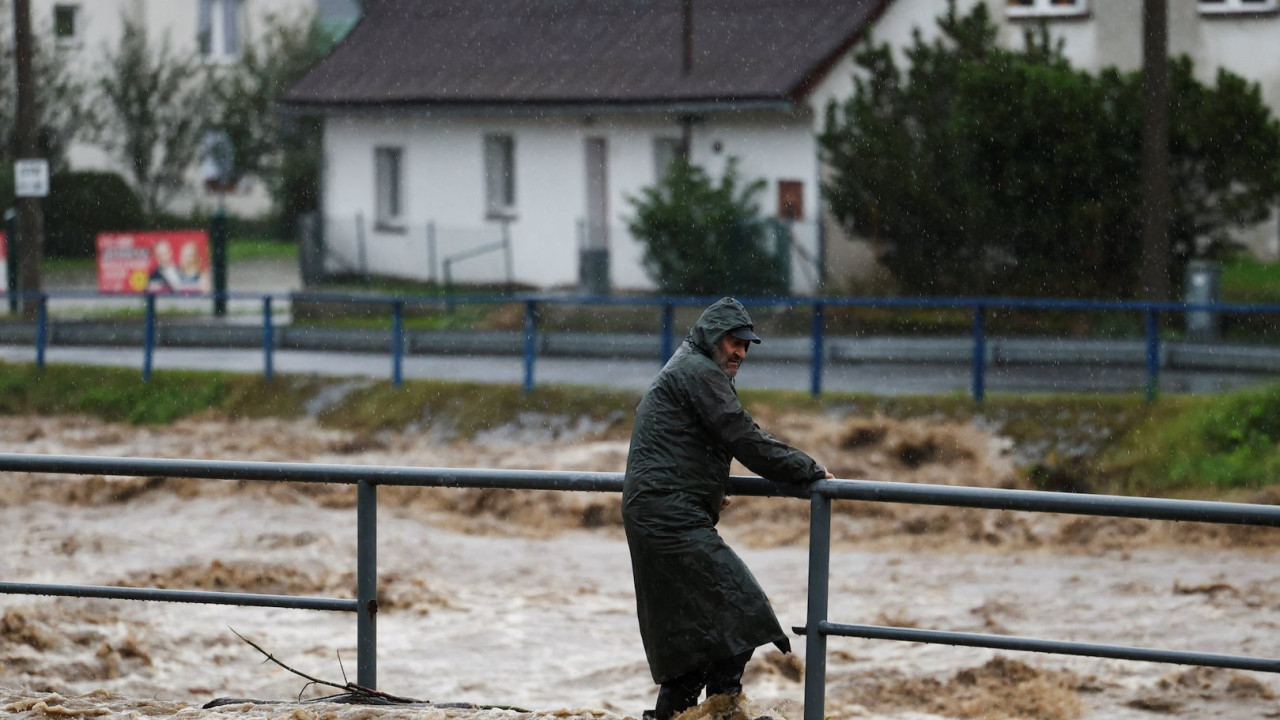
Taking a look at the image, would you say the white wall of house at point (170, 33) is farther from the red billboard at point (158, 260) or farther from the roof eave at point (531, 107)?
the red billboard at point (158, 260)

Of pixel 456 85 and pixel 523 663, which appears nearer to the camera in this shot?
pixel 523 663

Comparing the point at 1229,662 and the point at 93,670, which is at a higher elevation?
the point at 1229,662

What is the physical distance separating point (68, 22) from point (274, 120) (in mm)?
5753

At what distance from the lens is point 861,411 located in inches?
720

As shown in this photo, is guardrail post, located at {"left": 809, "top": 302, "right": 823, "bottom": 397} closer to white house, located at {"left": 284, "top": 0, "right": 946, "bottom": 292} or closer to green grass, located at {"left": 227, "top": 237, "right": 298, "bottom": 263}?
white house, located at {"left": 284, "top": 0, "right": 946, "bottom": 292}

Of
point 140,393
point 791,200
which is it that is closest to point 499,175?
point 791,200

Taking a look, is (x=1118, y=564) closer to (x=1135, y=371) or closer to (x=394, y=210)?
(x=1135, y=371)

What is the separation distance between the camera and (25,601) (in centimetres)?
1358

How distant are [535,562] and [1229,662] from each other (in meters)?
11.2

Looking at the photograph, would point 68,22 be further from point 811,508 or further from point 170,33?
point 811,508

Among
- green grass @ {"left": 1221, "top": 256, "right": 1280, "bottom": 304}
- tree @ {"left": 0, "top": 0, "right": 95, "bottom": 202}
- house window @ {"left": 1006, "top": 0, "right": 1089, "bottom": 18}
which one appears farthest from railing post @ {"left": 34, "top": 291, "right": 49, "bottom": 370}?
house window @ {"left": 1006, "top": 0, "right": 1089, "bottom": 18}

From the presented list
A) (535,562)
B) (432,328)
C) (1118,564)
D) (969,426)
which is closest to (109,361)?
(432,328)

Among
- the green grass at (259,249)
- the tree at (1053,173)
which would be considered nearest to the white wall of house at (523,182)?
the tree at (1053,173)

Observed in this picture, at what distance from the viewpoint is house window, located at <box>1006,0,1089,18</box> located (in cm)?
2744
